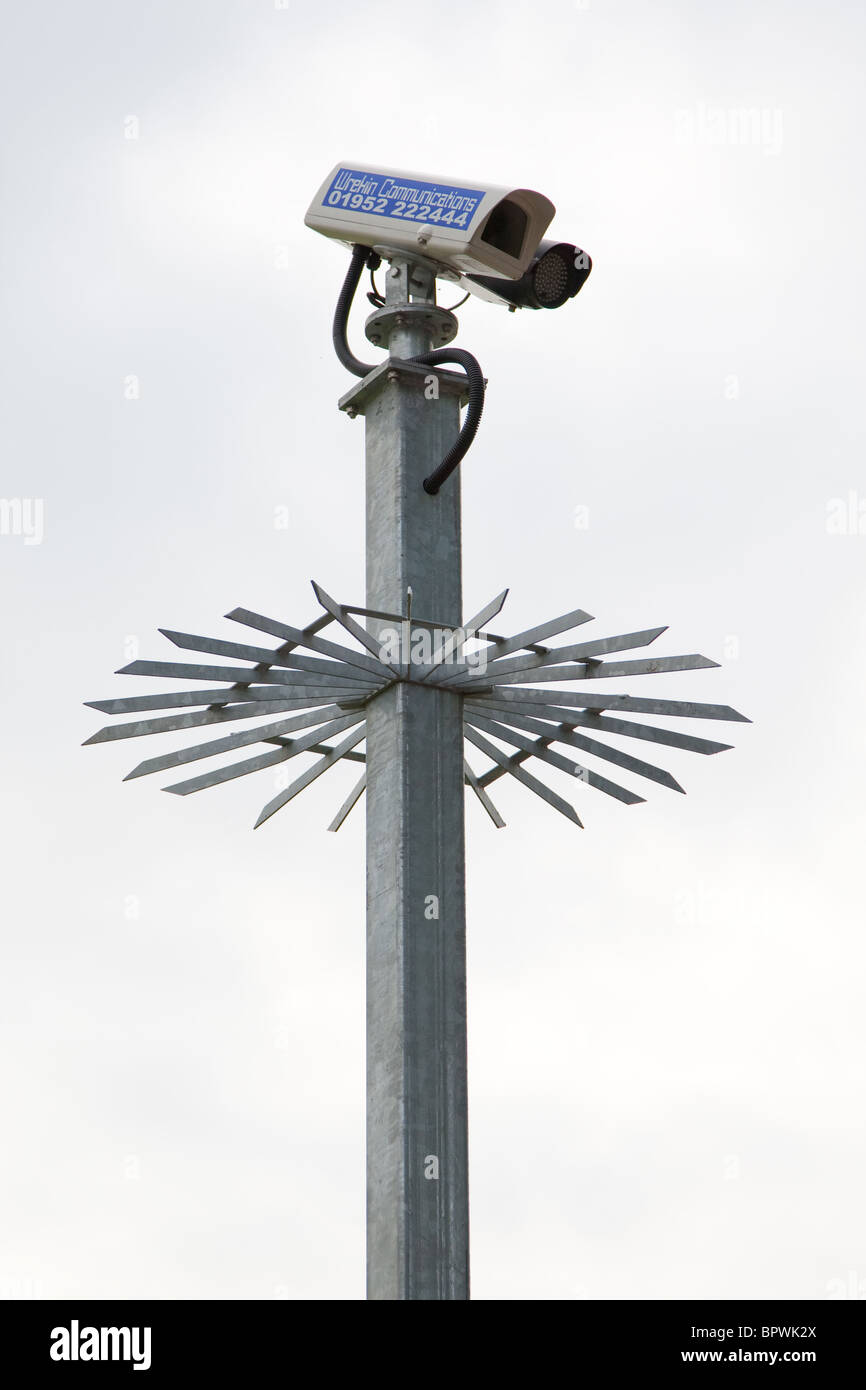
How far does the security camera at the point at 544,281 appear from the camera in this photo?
84.1 ft

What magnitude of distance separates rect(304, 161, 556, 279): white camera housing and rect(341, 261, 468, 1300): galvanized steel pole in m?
0.49

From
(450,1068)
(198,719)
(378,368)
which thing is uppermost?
(378,368)

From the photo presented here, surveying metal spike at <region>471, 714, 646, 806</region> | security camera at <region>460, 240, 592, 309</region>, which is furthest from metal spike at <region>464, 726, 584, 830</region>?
security camera at <region>460, 240, 592, 309</region>

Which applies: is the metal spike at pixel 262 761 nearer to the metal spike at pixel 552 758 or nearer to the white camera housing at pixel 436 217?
the metal spike at pixel 552 758

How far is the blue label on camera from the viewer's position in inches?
993

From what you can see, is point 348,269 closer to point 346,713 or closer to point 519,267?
point 519,267

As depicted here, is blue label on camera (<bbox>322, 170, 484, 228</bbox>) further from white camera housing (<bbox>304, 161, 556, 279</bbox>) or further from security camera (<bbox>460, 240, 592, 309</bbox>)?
security camera (<bbox>460, 240, 592, 309</bbox>)

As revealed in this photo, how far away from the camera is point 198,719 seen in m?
24.2

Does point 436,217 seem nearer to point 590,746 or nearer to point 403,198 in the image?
point 403,198

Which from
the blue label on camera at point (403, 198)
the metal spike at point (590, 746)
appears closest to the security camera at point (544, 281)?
the blue label on camera at point (403, 198)

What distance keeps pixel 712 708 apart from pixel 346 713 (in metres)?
3.40

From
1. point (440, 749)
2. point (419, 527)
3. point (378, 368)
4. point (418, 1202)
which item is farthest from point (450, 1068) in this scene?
point (378, 368)

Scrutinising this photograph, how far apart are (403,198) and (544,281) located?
1.59 m

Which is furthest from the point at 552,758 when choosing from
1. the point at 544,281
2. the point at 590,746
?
the point at 544,281
